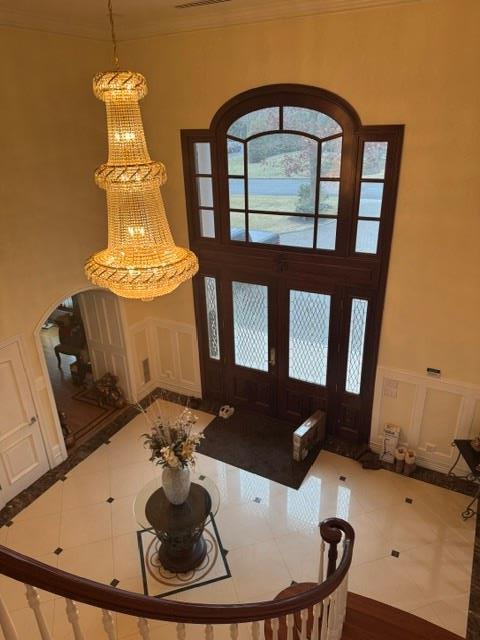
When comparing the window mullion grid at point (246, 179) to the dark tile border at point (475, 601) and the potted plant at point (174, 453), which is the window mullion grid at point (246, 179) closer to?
the potted plant at point (174, 453)

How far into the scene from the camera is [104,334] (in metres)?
7.56

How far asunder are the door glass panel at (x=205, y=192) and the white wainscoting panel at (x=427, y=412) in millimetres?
3294

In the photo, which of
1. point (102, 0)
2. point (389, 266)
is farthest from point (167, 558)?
point (102, 0)

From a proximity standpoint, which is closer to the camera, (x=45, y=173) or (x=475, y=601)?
(x=475, y=601)

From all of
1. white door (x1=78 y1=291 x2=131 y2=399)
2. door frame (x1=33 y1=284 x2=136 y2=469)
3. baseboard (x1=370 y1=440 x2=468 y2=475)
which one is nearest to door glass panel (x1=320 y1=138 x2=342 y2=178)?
door frame (x1=33 y1=284 x2=136 y2=469)

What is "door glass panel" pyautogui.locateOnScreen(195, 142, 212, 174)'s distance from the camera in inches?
242

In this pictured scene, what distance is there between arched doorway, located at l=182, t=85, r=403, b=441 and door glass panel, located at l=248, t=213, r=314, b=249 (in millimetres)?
14

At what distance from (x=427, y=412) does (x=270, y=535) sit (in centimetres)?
254

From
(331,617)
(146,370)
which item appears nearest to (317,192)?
(146,370)

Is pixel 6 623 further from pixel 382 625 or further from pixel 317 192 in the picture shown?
pixel 317 192

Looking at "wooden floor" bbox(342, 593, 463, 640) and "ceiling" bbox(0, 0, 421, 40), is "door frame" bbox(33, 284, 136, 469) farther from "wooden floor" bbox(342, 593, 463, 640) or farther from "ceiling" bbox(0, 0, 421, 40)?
"wooden floor" bbox(342, 593, 463, 640)

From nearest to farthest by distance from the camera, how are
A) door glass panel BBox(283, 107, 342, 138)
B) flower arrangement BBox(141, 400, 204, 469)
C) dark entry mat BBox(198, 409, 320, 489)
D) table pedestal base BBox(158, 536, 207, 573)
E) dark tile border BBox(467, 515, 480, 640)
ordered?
dark tile border BBox(467, 515, 480, 640), flower arrangement BBox(141, 400, 204, 469), table pedestal base BBox(158, 536, 207, 573), door glass panel BBox(283, 107, 342, 138), dark entry mat BBox(198, 409, 320, 489)

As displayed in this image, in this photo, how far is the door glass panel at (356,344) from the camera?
19.5 ft

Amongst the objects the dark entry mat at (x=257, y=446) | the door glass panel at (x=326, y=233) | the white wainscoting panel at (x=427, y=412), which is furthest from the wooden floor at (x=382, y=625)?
the door glass panel at (x=326, y=233)
